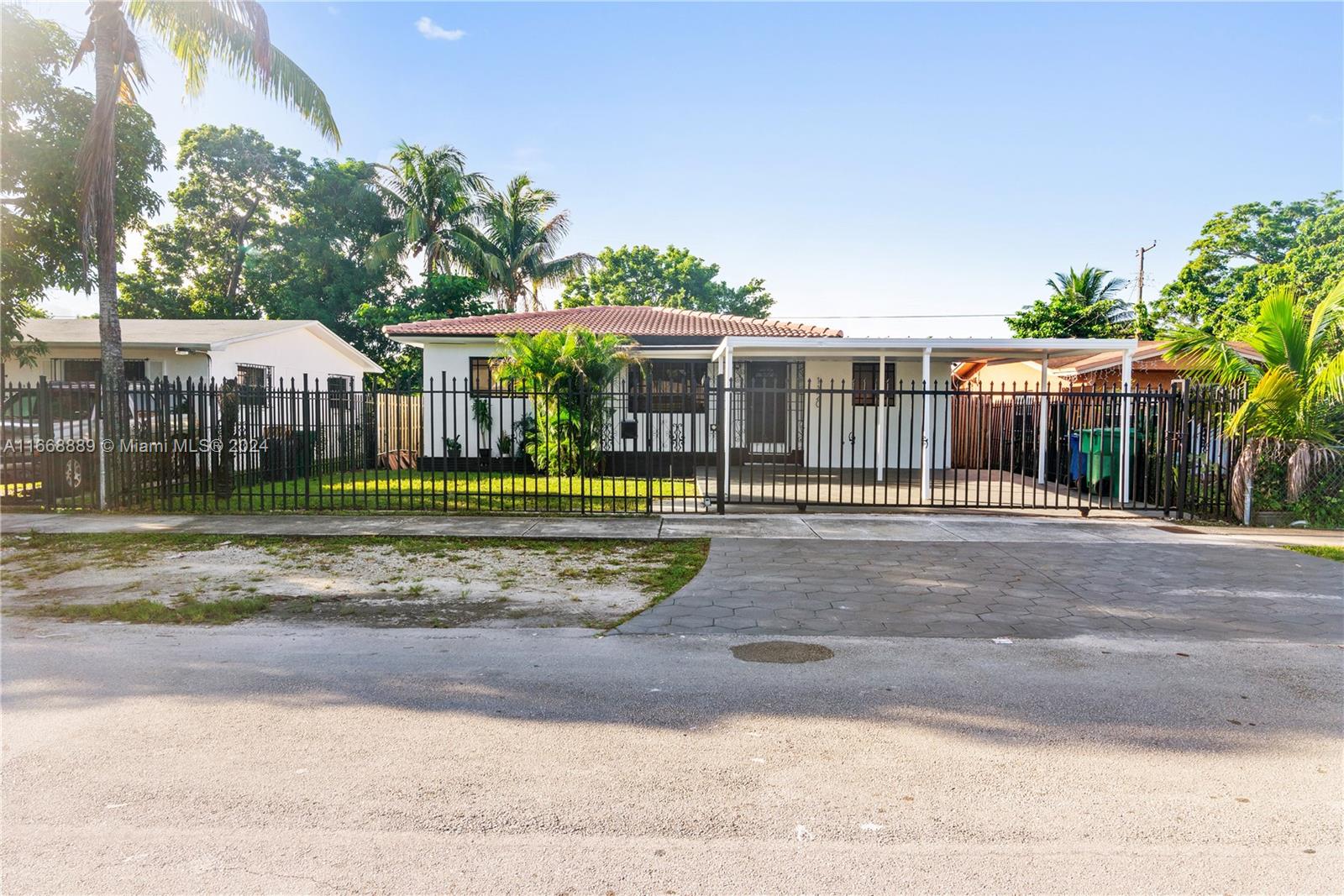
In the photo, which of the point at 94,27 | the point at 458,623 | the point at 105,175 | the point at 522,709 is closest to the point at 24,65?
the point at 94,27

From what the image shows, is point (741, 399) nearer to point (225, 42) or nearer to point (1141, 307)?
point (225, 42)

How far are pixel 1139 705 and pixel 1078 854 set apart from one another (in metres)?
1.80

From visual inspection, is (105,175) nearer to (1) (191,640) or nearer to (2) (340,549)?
(2) (340,549)

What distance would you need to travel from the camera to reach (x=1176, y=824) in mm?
3018

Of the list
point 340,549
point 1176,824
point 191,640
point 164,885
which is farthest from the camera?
point 340,549

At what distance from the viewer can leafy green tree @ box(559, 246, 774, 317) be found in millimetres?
41438

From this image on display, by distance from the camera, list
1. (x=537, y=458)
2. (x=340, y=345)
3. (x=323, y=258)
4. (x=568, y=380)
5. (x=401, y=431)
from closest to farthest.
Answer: (x=568, y=380) < (x=537, y=458) < (x=401, y=431) < (x=340, y=345) < (x=323, y=258)

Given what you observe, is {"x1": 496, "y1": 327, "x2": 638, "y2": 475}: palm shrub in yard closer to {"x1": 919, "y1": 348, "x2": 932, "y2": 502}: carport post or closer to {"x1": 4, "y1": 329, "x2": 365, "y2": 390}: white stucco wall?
{"x1": 4, "y1": 329, "x2": 365, "y2": 390}: white stucco wall

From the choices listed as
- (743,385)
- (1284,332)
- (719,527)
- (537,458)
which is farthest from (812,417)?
(1284,332)

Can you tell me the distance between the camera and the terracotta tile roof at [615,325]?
699 inches

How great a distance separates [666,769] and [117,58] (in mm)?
13630

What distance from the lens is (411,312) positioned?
30.0 metres

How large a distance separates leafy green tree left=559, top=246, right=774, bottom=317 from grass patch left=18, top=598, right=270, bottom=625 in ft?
117

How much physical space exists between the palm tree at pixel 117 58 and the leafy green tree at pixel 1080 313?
2836cm
